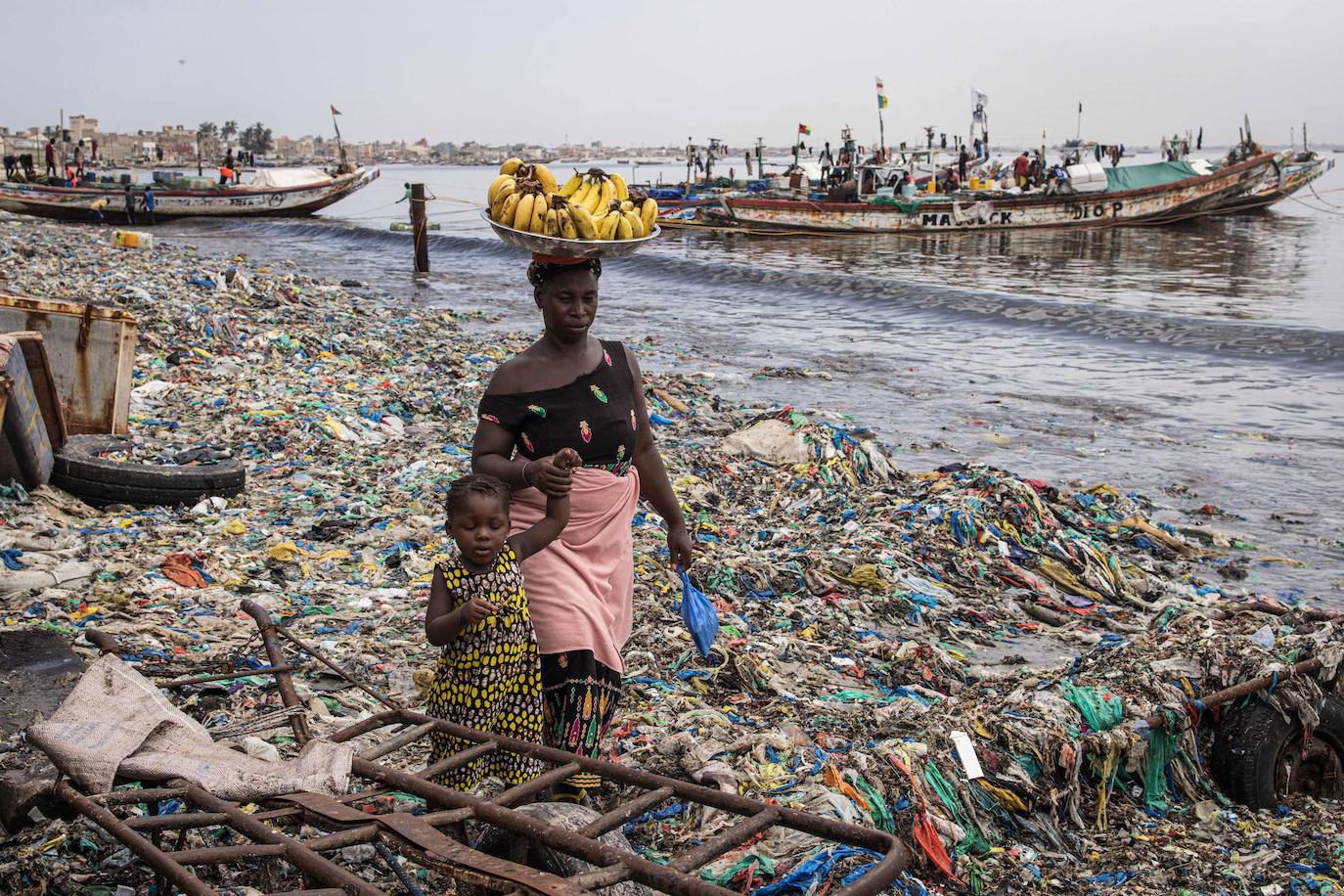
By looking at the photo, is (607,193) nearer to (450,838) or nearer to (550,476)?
(550,476)

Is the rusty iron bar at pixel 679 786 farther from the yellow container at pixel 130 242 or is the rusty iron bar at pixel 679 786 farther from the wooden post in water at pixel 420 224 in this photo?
the yellow container at pixel 130 242

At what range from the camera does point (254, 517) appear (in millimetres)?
5402

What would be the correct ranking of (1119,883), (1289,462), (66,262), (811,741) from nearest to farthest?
(1119,883) → (811,741) → (1289,462) → (66,262)

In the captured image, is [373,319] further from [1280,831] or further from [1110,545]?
[1280,831]

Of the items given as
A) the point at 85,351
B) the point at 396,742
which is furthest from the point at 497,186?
the point at 85,351

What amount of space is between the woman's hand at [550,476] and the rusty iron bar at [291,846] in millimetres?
864

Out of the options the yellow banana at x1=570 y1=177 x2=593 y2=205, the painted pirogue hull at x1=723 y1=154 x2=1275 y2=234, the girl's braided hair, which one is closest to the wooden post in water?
the painted pirogue hull at x1=723 y1=154 x2=1275 y2=234

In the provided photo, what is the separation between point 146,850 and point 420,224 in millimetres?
21300

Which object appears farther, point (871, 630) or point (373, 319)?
point (373, 319)

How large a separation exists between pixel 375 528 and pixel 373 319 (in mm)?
7649

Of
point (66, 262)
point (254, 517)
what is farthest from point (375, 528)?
point (66, 262)

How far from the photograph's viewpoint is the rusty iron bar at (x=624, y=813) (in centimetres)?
183

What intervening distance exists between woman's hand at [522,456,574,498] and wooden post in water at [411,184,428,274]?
65.3 ft

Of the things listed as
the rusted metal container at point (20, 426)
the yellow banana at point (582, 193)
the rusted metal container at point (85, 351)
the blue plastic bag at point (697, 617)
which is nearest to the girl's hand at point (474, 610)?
the blue plastic bag at point (697, 617)
